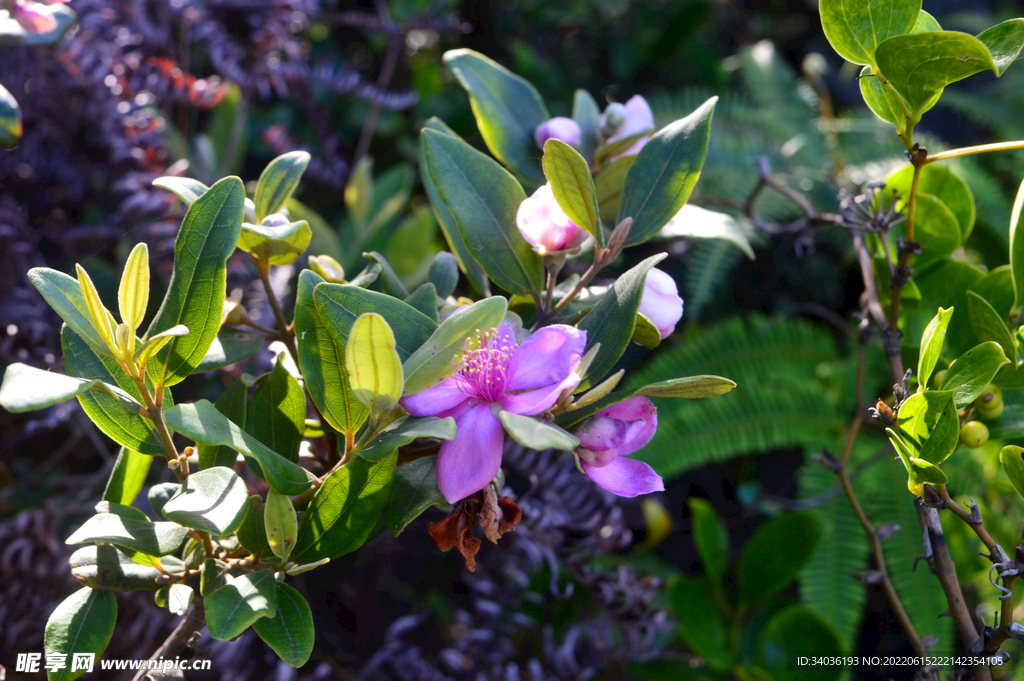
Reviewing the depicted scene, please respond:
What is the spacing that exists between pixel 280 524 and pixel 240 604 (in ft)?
0.17

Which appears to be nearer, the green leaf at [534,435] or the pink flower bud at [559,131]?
the green leaf at [534,435]

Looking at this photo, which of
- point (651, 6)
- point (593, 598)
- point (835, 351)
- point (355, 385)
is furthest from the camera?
point (651, 6)

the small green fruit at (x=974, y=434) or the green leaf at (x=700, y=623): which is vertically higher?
the small green fruit at (x=974, y=434)

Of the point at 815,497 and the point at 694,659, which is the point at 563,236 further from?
the point at 815,497

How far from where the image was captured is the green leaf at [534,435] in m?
0.35

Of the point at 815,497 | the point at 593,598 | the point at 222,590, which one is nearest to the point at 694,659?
the point at 593,598

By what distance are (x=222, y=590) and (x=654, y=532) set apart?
35.1 inches

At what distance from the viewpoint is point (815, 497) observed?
1.27 m

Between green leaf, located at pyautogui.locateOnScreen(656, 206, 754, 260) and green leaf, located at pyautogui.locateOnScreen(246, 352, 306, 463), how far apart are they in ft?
1.14

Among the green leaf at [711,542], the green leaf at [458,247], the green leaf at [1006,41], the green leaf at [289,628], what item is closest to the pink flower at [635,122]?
the green leaf at [458,247]

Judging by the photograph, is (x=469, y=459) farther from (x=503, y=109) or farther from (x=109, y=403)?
(x=503, y=109)

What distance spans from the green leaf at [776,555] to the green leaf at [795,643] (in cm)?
9

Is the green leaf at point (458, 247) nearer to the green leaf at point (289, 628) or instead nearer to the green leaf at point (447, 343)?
the green leaf at point (447, 343)

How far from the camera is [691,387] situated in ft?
1.40
